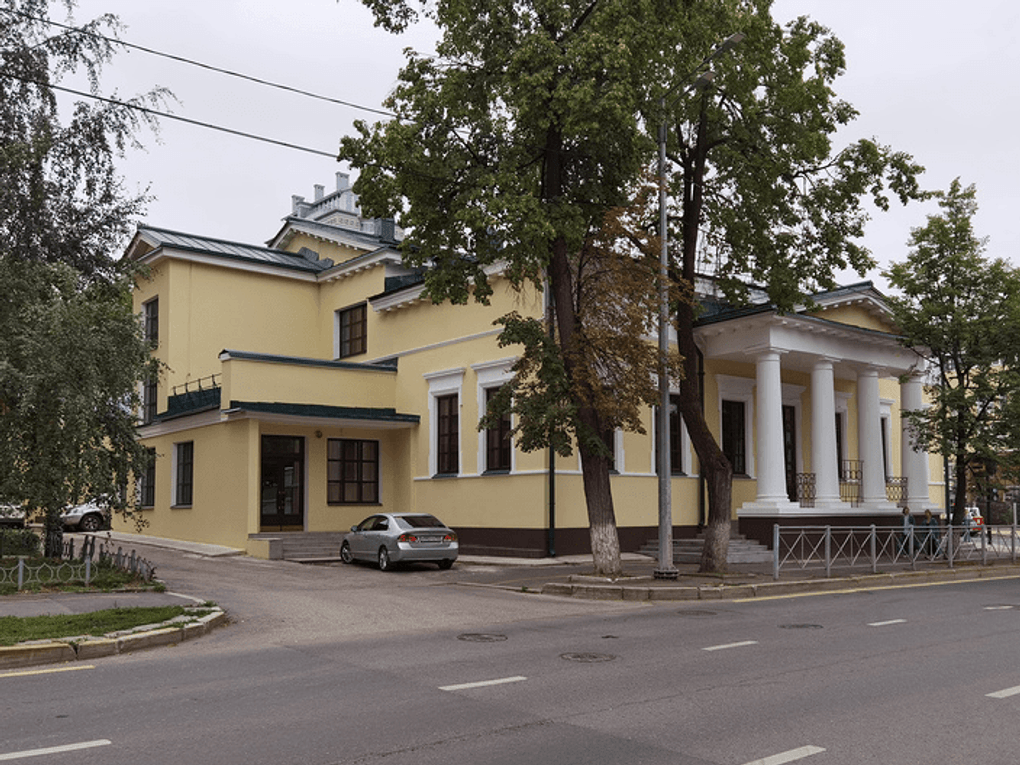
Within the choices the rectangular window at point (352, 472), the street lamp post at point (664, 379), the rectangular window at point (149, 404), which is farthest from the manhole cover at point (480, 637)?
the rectangular window at point (149, 404)

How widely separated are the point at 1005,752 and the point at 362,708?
460 centimetres

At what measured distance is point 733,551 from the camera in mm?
23781

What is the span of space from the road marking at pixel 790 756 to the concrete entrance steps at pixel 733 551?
1733cm

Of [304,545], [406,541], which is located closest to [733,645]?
[406,541]

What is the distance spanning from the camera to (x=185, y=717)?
721 cm

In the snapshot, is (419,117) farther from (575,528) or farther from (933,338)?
(933,338)

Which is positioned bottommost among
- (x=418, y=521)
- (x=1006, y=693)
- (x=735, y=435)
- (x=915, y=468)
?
(x=1006, y=693)

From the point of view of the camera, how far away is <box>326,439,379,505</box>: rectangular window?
28188 mm

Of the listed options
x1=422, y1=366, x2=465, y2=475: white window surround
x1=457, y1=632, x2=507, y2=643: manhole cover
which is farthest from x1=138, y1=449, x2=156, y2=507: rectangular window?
x1=457, y1=632, x2=507, y2=643: manhole cover

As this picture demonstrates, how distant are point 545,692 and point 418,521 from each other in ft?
46.8

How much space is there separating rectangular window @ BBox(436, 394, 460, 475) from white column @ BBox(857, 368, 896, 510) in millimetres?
11744

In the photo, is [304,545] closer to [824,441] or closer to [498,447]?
[498,447]

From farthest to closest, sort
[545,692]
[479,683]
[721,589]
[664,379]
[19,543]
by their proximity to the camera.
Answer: [19,543]
[664,379]
[721,589]
[479,683]
[545,692]

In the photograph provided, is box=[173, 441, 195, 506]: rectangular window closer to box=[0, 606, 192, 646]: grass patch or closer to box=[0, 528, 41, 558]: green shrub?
box=[0, 528, 41, 558]: green shrub
